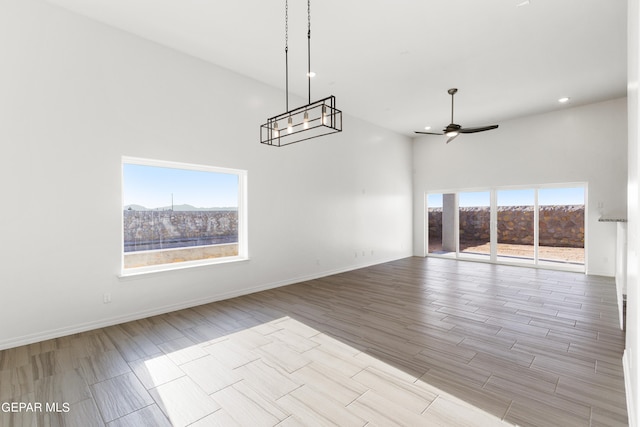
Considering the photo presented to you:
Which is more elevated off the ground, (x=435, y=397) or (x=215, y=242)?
(x=215, y=242)

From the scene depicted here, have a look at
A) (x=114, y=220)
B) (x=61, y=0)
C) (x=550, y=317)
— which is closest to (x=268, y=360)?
(x=114, y=220)

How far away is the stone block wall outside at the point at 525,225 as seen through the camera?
6844mm

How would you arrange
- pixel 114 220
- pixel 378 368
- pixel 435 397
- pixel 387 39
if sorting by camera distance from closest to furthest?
pixel 435 397
pixel 378 368
pixel 114 220
pixel 387 39

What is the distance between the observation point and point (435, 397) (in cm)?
222

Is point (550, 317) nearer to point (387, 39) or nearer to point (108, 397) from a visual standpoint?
point (387, 39)

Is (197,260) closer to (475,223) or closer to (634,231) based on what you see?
(634,231)

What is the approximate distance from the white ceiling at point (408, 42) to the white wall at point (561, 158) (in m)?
0.64

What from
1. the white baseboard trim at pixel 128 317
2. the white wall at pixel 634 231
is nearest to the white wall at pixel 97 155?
the white baseboard trim at pixel 128 317

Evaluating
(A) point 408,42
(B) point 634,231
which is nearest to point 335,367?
(B) point 634,231

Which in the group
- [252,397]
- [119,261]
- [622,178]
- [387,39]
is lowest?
[252,397]

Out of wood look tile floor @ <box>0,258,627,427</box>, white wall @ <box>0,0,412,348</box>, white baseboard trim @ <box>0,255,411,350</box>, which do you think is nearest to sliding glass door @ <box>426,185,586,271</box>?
wood look tile floor @ <box>0,258,627,427</box>

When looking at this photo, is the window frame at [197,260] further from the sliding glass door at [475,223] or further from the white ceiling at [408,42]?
the sliding glass door at [475,223]

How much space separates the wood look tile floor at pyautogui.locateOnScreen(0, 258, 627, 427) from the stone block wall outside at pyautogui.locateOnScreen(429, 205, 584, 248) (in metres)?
2.96

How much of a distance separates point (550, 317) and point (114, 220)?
5805 mm
